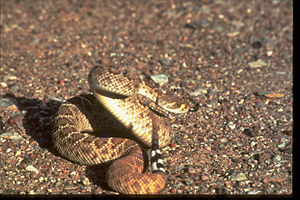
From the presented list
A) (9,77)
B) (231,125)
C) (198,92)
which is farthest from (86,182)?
(9,77)

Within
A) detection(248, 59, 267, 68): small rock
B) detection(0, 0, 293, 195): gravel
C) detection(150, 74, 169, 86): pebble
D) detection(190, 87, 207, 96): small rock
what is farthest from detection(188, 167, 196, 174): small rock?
detection(248, 59, 267, 68): small rock

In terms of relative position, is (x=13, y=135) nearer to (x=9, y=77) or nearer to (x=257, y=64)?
(x=9, y=77)

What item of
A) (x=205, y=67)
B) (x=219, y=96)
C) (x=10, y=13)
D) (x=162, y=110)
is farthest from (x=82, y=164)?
(x=10, y=13)

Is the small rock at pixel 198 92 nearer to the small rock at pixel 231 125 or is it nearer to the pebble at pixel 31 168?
the small rock at pixel 231 125

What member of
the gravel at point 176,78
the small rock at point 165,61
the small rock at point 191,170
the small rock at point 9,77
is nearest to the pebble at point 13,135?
the gravel at point 176,78

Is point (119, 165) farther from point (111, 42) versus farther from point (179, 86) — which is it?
point (111, 42)

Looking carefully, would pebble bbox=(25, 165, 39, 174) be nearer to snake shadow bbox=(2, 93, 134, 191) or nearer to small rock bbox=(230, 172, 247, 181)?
snake shadow bbox=(2, 93, 134, 191)
